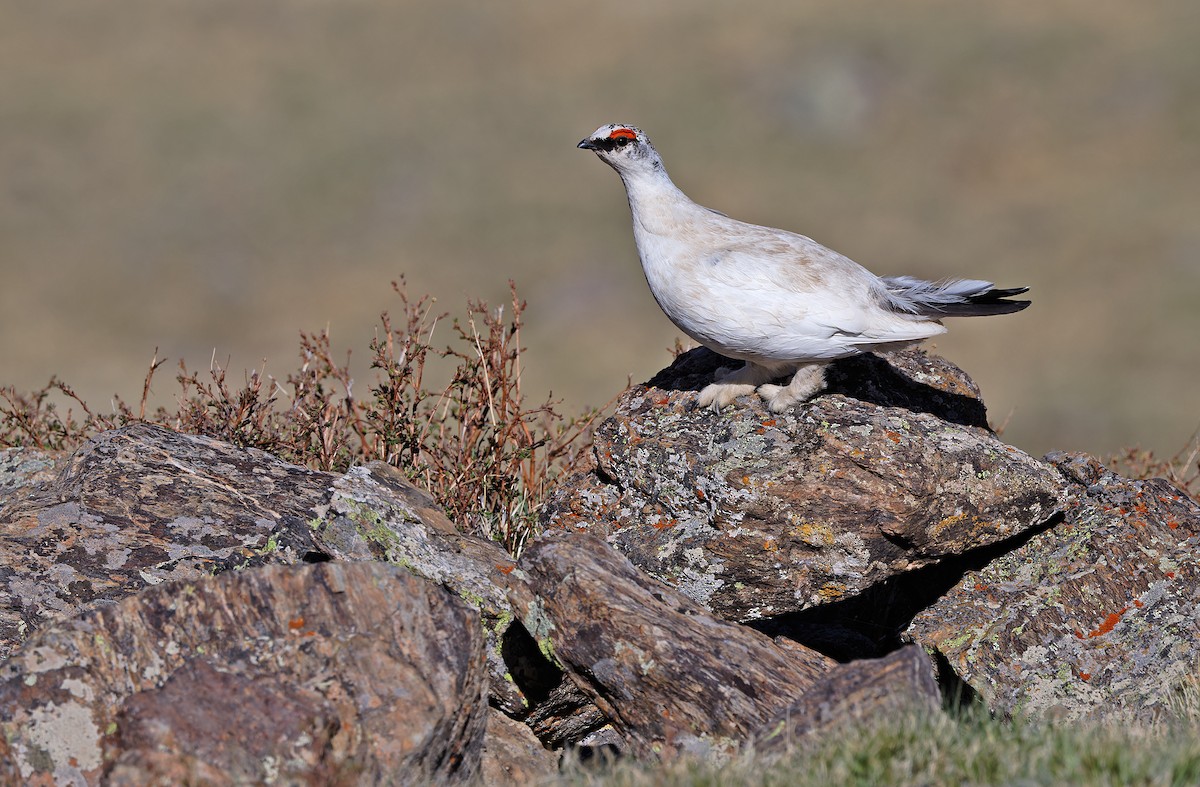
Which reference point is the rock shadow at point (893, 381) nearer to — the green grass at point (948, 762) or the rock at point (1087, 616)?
the rock at point (1087, 616)

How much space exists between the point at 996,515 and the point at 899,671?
187 cm

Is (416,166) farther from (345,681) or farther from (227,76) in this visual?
(345,681)

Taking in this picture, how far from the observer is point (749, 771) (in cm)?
445

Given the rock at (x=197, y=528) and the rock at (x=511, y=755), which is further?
the rock at (x=197, y=528)

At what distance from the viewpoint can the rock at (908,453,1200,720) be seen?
6.10 metres

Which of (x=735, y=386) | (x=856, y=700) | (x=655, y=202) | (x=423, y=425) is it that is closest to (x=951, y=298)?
(x=735, y=386)

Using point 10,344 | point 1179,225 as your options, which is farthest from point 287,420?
point 1179,225

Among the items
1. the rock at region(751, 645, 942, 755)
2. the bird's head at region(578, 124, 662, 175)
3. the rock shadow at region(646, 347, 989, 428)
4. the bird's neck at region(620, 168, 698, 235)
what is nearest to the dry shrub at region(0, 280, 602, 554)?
the rock shadow at region(646, 347, 989, 428)

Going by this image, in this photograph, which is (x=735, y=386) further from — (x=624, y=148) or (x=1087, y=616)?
(x=1087, y=616)

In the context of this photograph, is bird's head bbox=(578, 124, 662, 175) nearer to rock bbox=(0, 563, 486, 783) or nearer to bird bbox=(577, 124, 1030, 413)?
bird bbox=(577, 124, 1030, 413)

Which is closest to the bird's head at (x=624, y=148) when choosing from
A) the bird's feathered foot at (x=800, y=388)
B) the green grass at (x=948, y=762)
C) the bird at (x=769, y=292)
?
the bird at (x=769, y=292)

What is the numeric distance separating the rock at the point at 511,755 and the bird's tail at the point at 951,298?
10.1ft

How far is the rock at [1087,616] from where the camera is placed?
20.0 ft

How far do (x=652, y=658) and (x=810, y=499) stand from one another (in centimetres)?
151
